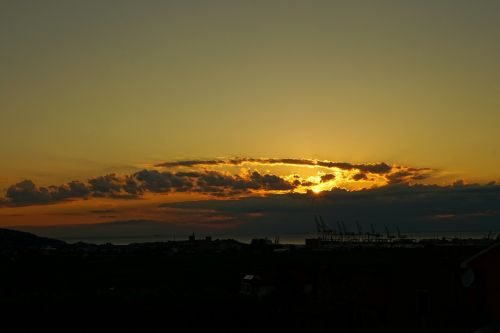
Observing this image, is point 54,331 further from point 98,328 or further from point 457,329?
point 457,329

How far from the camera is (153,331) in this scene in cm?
2000

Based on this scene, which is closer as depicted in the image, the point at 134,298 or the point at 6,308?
the point at 6,308

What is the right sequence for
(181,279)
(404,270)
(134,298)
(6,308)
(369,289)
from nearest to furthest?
(6,308), (134,298), (369,289), (404,270), (181,279)

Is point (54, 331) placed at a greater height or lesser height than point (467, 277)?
lesser

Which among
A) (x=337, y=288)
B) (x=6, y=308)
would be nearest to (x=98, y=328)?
(x=6, y=308)

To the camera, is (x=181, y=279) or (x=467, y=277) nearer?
(x=467, y=277)

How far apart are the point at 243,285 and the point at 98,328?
47.2ft

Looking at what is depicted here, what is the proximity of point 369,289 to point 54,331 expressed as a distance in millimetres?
12217

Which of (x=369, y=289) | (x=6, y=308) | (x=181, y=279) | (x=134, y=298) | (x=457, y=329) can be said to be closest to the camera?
(x=457, y=329)

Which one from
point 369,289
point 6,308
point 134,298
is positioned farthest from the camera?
point 369,289

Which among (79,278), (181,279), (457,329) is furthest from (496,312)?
(79,278)

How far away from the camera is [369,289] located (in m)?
25.6

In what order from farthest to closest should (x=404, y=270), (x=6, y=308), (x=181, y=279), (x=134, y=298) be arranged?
1. (x=181, y=279)
2. (x=404, y=270)
3. (x=134, y=298)
4. (x=6, y=308)

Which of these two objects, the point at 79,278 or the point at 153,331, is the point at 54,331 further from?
the point at 79,278
